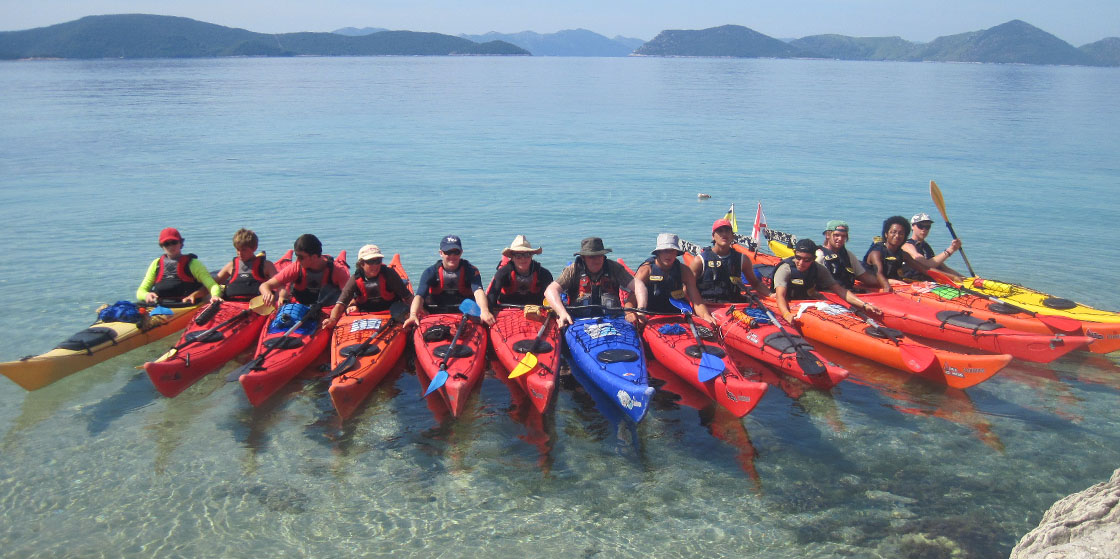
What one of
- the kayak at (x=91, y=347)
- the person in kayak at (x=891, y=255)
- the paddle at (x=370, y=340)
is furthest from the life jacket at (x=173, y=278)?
the person in kayak at (x=891, y=255)

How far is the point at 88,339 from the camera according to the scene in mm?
8406

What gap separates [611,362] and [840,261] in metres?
4.88

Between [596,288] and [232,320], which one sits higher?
[596,288]

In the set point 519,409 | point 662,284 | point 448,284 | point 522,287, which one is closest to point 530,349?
point 519,409

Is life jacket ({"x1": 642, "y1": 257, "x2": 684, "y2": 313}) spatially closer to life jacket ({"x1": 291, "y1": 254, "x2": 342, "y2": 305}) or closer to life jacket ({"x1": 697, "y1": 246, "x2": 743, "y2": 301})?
life jacket ({"x1": 697, "y1": 246, "x2": 743, "y2": 301})

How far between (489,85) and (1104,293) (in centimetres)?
6970

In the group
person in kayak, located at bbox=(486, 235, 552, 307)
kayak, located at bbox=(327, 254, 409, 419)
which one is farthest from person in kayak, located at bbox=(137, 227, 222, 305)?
person in kayak, located at bbox=(486, 235, 552, 307)

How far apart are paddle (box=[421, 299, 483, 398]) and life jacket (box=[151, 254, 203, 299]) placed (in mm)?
3995

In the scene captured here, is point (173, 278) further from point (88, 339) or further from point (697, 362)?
point (697, 362)

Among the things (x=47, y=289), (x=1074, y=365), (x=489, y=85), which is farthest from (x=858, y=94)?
(x=47, y=289)

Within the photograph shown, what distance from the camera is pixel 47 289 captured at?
1327 cm

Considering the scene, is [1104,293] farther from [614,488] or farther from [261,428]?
[261,428]

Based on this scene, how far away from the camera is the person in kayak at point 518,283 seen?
9.33 meters

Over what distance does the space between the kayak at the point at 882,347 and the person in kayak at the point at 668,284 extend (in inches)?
59.0
